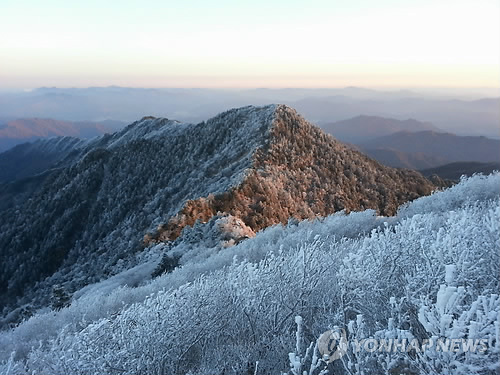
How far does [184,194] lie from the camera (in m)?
23.5

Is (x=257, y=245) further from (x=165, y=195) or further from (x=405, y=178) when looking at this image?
(x=405, y=178)

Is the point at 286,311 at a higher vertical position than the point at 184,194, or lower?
higher

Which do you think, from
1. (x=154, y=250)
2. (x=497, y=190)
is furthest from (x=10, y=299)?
(x=497, y=190)

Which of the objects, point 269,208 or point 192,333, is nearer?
point 192,333

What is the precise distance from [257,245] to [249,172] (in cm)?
973

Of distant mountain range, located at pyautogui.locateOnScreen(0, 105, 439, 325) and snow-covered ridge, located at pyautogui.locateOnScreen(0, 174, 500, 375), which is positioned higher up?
snow-covered ridge, located at pyautogui.locateOnScreen(0, 174, 500, 375)

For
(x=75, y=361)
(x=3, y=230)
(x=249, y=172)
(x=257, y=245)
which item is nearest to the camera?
(x=75, y=361)

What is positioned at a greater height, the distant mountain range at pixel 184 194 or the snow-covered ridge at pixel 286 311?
the snow-covered ridge at pixel 286 311

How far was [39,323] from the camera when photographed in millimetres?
7570

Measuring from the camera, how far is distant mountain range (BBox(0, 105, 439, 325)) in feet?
58.2

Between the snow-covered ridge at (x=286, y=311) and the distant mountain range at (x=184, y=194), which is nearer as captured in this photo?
the snow-covered ridge at (x=286, y=311)

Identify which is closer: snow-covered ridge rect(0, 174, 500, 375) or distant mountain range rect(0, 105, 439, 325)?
snow-covered ridge rect(0, 174, 500, 375)

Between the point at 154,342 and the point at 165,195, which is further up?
the point at 154,342

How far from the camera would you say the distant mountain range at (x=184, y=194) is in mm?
17734
